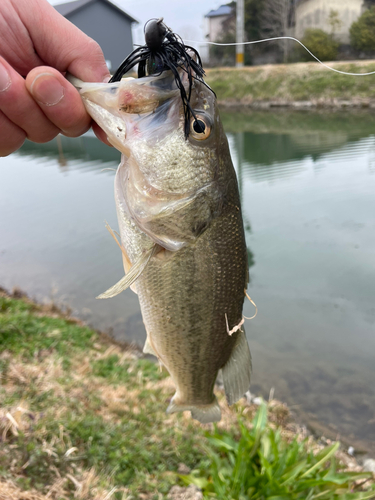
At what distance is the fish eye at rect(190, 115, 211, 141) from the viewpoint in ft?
4.68

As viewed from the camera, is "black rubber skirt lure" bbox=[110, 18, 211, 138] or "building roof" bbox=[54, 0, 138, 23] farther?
"building roof" bbox=[54, 0, 138, 23]

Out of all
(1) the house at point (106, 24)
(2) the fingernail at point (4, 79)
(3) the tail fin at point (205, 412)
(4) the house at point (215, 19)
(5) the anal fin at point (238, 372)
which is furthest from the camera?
(4) the house at point (215, 19)

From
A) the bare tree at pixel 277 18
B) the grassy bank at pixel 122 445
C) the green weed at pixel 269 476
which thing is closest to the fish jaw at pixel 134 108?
the grassy bank at pixel 122 445

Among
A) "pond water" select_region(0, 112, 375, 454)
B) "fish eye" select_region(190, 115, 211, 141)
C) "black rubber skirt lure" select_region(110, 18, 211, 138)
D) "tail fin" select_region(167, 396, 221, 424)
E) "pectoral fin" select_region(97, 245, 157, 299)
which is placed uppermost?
"black rubber skirt lure" select_region(110, 18, 211, 138)

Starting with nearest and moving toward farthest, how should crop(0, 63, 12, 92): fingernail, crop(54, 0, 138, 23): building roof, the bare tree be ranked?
crop(0, 63, 12, 92): fingernail, crop(54, 0, 138, 23): building roof, the bare tree

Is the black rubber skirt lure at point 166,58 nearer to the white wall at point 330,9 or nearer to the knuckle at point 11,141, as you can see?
the knuckle at point 11,141

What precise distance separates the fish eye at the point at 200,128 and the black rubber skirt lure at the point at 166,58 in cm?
2

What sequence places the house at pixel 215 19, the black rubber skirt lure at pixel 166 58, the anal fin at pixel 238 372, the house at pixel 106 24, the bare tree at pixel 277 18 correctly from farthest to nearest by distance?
the house at pixel 215 19
the bare tree at pixel 277 18
the house at pixel 106 24
the anal fin at pixel 238 372
the black rubber skirt lure at pixel 166 58

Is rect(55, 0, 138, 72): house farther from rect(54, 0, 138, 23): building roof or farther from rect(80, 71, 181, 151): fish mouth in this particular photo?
rect(80, 71, 181, 151): fish mouth

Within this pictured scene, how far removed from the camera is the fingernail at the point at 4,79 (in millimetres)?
1388

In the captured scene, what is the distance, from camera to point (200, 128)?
56.7 inches

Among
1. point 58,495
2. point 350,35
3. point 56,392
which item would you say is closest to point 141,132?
point 58,495

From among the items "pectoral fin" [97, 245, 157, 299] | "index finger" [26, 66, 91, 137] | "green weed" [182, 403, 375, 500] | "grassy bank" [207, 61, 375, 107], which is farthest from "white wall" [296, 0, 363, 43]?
"pectoral fin" [97, 245, 157, 299]

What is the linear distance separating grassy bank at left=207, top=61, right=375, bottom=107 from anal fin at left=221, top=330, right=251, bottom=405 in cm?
2641
